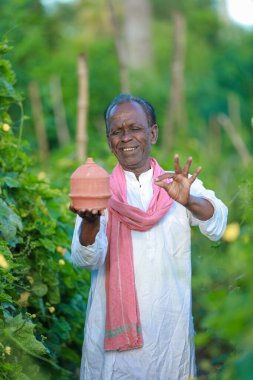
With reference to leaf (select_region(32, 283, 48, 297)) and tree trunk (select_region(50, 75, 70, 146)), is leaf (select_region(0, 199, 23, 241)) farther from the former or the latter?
tree trunk (select_region(50, 75, 70, 146))

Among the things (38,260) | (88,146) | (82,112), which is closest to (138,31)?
(88,146)

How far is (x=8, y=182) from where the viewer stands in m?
4.89

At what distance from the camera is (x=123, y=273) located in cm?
410

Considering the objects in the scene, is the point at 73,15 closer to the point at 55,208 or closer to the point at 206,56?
the point at 206,56

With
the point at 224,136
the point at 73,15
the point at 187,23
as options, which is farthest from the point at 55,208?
the point at 187,23

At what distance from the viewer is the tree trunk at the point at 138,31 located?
85.4 feet

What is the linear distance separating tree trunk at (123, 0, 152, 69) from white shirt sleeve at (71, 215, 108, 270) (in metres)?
22.1

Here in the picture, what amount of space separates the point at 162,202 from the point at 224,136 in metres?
16.0

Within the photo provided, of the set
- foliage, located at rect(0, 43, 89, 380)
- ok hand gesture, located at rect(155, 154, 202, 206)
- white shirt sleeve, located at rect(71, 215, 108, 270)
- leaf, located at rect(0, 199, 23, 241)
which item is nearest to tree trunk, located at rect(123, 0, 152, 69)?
foliage, located at rect(0, 43, 89, 380)

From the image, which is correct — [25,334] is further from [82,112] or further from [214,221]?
[82,112]

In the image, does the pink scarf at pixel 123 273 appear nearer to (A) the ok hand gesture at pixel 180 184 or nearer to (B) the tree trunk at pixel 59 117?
(A) the ok hand gesture at pixel 180 184

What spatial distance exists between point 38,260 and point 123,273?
984 mm

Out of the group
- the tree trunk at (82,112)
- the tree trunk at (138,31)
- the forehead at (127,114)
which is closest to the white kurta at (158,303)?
the forehead at (127,114)

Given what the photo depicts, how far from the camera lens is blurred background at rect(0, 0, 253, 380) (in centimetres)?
383
